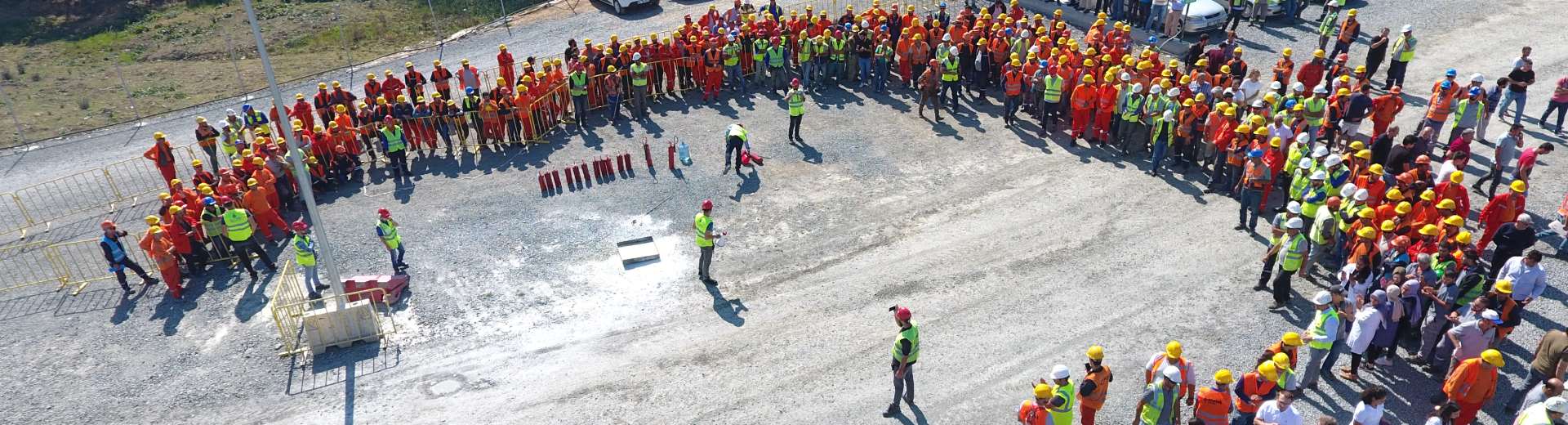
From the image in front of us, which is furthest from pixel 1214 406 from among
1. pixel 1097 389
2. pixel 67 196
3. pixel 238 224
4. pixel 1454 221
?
pixel 67 196

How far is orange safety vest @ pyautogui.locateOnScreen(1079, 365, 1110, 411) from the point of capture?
36.4 feet

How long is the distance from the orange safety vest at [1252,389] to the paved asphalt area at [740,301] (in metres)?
1.61

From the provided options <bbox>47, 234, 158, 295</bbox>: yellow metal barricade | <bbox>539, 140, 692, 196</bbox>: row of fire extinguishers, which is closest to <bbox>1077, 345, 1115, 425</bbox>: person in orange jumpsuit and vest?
<bbox>539, 140, 692, 196</bbox>: row of fire extinguishers

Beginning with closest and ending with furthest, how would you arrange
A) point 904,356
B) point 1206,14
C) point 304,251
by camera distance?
point 904,356 < point 304,251 < point 1206,14

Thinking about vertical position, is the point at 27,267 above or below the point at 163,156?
below

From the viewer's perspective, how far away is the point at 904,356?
12.0m

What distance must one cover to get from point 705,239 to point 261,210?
8198 millimetres

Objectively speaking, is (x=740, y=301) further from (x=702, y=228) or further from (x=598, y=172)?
(x=598, y=172)

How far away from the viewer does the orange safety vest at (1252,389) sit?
35.7 feet

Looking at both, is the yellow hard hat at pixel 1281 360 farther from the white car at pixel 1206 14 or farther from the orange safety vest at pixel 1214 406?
the white car at pixel 1206 14

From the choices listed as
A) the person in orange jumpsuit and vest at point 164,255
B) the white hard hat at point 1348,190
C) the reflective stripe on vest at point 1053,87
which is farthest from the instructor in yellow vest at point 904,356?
the person in orange jumpsuit and vest at point 164,255

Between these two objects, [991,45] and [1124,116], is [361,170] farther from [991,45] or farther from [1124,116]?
[1124,116]

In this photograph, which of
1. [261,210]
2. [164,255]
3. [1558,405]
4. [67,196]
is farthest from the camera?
[67,196]

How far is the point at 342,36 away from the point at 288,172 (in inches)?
564
